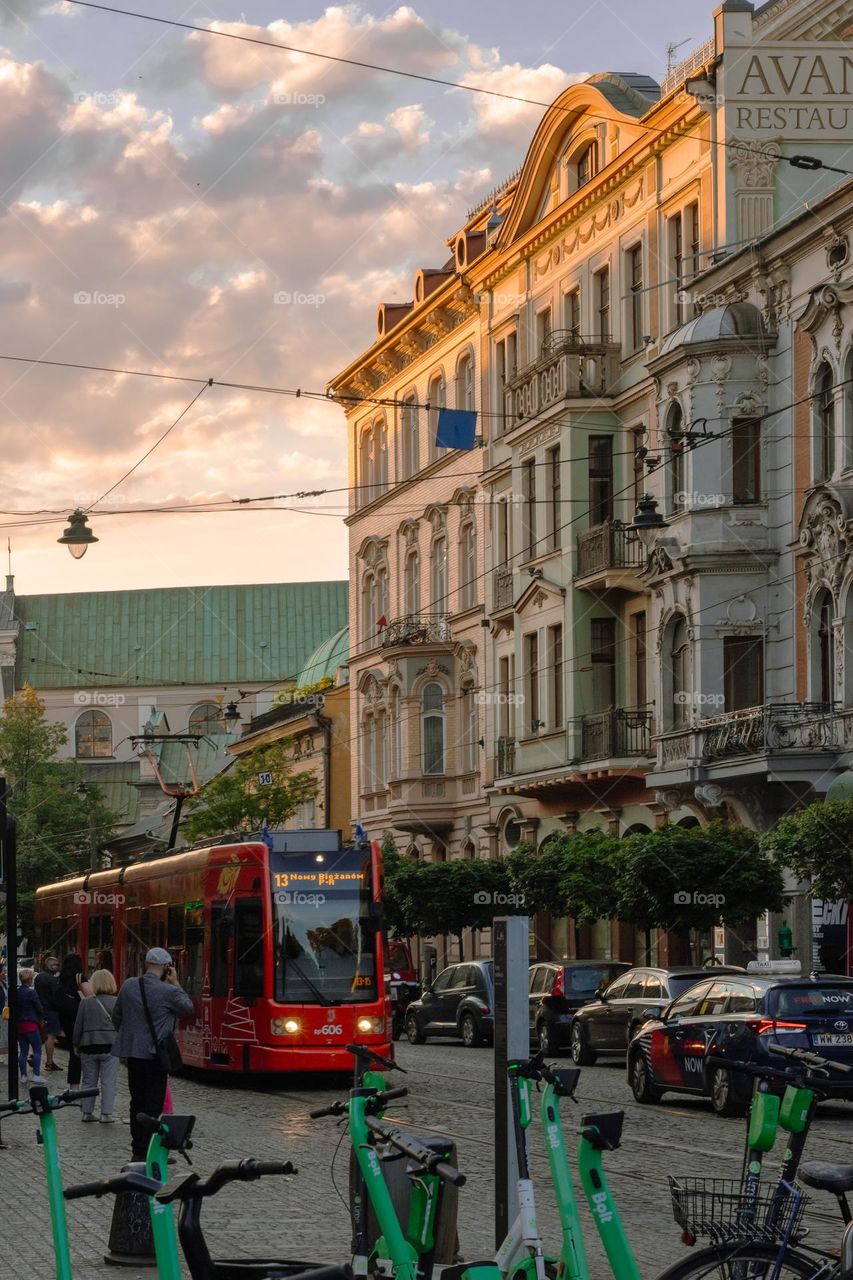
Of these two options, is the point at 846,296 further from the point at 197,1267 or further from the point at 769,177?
the point at 197,1267

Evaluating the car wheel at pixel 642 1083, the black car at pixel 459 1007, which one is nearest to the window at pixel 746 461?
the black car at pixel 459 1007

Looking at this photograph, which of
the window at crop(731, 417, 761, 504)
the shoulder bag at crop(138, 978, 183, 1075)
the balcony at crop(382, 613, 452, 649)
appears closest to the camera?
the shoulder bag at crop(138, 978, 183, 1075)

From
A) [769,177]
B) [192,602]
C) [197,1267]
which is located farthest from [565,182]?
[192,602]

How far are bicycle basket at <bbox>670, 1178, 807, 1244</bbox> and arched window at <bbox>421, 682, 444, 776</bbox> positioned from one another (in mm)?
51518

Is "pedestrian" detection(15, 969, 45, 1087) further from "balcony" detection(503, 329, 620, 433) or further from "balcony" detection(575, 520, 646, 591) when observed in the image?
"balcony" detection(503, 329, 620, 433)

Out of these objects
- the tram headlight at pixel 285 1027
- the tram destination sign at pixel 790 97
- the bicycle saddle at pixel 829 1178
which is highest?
the tram destination sign at pixel 790 97

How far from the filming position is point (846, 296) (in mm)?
35000

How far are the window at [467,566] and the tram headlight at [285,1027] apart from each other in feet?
97.4

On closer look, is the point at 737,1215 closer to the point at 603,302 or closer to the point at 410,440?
the point at 603,302

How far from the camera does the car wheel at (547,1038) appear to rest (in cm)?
3491

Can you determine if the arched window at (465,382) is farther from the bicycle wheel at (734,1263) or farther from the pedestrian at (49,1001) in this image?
the bicycle wheel at (734,1263)

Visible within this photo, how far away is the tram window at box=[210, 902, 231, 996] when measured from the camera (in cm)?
2777

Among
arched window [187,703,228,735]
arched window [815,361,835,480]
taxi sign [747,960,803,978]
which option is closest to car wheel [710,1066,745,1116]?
taxi sign [747,960,803,978]

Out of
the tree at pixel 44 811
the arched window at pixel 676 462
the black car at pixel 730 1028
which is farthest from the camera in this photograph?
the tree at pixel 44 811
